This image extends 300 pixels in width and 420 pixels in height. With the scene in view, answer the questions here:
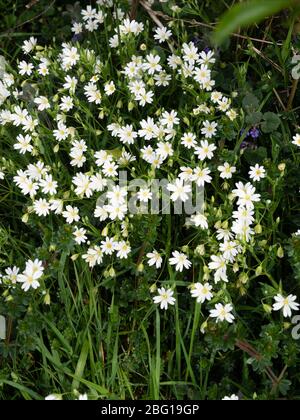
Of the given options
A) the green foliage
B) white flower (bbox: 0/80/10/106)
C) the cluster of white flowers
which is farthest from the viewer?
white flower (bbox: 0/80/10/106)

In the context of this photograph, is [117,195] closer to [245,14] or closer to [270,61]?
[270,61]

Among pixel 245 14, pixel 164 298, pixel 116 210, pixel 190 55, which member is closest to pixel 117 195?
pixel 116 210

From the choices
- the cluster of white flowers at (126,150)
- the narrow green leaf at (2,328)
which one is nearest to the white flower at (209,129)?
the cluster of white flowers at (126,150)

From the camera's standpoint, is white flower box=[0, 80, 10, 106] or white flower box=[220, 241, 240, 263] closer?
white flower box=[220, 241, 240, 263]

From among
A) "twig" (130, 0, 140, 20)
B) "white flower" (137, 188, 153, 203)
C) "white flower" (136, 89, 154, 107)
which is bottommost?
"white flower" (137, 188, 153, 203)

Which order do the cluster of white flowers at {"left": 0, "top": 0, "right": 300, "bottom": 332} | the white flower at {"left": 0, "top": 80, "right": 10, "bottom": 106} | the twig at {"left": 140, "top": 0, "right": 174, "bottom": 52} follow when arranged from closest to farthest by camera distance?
the cluster of white flowers at {"left": 0, "top": 0, "right": 300, "bottom": 332}, the white flower at {"left": 0, "top": 80, "right": 10, "bottom": 106}, the twig at {"left": 140, "top": 0, "right": 174, "bottom": 52}

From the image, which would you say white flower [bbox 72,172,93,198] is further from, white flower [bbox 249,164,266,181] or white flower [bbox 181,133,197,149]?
white flower [bbox 249,164,266,181]

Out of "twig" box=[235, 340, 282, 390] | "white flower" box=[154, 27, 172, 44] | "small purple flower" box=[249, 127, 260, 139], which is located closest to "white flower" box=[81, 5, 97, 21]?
"white flower" box=[154, 27, 172, 44]
